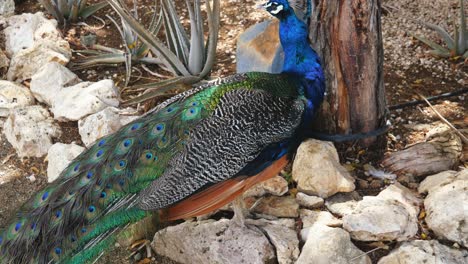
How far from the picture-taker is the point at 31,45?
14.5ft

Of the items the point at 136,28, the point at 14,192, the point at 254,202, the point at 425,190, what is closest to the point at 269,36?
the point at 136,28

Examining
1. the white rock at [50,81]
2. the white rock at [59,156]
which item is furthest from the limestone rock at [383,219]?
the white rock at [50,81]

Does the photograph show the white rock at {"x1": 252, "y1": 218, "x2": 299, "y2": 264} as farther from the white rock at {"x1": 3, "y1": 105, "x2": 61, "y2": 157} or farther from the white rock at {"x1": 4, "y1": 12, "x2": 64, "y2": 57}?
the white rock at {"x1": 4, "y1": 12, "x2": 64, "y2": 57}

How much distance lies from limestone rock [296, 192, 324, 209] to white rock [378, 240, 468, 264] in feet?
1.32

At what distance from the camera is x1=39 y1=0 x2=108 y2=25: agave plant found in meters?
4.54

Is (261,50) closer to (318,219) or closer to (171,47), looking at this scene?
(171,47)

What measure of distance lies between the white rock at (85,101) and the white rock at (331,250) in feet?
4.91

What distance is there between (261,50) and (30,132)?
1.37 m

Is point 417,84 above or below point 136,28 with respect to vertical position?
below

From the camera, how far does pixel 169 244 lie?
310cm

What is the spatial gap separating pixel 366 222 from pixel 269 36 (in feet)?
4.17

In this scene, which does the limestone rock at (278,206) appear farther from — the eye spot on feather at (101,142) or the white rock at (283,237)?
the eye spot on feather at (101,142)

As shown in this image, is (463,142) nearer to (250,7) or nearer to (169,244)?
(169,244)

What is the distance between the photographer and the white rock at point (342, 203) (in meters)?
2.95
